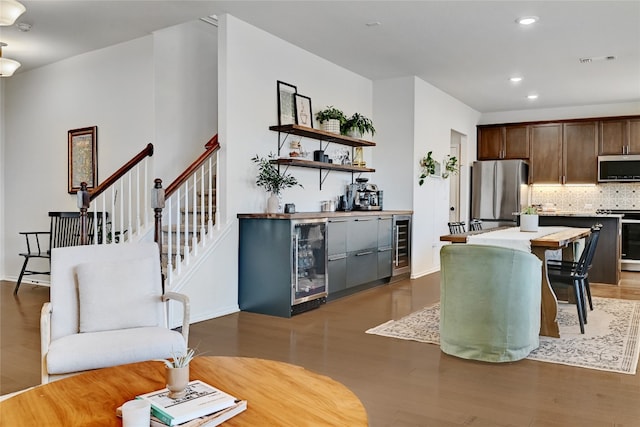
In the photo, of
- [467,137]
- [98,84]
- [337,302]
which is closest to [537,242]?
[337,302]

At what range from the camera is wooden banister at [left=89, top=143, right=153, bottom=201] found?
460cm

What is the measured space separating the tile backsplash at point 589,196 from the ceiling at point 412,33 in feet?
7.62

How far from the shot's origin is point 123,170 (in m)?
5.02

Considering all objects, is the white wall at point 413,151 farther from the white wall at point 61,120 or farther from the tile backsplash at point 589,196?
the white wall at point 61,120

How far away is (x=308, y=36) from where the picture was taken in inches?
216

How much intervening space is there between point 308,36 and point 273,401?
15.2ft

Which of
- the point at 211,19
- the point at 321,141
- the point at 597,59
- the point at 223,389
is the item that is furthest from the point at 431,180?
the point at 223,389

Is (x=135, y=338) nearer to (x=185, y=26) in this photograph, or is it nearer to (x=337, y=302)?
(x=337, y=302)

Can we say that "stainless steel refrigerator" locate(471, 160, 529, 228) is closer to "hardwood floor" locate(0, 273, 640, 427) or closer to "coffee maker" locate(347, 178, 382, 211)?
"coffee maker" locate(347, 178, 382, 211)

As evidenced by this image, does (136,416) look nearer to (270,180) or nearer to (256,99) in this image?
(270,180)

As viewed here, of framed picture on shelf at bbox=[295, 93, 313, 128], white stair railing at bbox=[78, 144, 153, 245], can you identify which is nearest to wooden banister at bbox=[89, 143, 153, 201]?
white stair railing at bbox=[78, 144, 153, 245]

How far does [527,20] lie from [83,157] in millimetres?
5316

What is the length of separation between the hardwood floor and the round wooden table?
0.93 metres

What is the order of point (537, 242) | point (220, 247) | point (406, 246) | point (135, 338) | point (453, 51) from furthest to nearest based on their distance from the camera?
point (406, 246), point (453, 51), point (220, 247), point (537, 242), point (135, 338)
